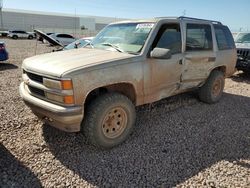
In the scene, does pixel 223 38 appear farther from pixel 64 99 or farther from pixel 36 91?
pixel 36 91

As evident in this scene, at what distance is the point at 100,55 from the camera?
365cm

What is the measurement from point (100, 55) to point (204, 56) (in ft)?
8.07

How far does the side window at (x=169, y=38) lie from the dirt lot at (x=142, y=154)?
4.72 feet

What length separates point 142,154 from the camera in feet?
11.3

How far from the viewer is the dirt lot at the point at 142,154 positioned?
115 inches

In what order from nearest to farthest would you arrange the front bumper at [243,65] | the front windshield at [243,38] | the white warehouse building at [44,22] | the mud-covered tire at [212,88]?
1. the mud-covered tire at [212,88]
2. the front bumper at [243,65]
3. the front windshield at [243,38]
4. the white warehouse building at [44,22]

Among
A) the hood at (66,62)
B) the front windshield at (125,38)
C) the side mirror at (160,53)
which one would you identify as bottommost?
the hood at (66,62)

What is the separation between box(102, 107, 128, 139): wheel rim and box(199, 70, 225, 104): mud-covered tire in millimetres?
2625

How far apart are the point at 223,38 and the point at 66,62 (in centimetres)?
414

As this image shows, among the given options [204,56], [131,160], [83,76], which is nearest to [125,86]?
[83,76]

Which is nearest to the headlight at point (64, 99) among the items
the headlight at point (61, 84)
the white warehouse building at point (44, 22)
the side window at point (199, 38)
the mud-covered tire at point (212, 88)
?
the headlight at point (61, 84)

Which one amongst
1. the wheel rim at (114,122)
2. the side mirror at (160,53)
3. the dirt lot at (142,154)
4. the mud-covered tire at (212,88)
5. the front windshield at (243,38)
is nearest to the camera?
the dirt lot at (142,154)

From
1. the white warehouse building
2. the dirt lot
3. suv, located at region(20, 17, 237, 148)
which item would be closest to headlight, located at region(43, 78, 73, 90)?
suv, located at region(20, 17, 237, 148)

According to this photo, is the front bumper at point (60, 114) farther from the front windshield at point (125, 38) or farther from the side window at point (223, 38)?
the side window at point (223, 38)
